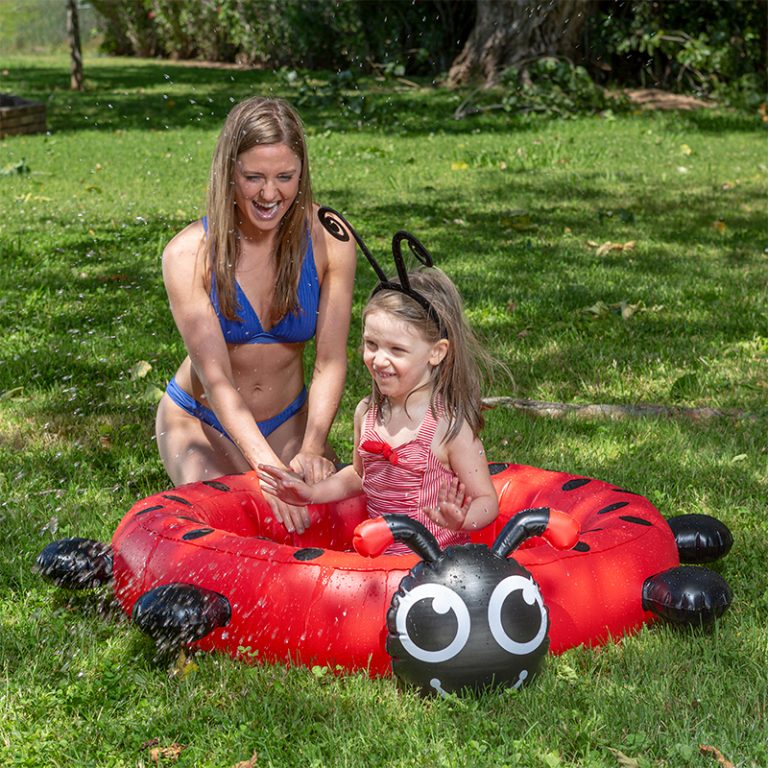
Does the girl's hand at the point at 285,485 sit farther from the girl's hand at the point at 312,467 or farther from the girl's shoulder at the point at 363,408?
the girl's shoulder at the point at 363,408

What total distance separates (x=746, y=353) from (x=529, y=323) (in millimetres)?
1056

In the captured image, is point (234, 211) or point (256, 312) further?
point (256, 312)

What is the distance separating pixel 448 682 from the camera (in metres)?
2.76

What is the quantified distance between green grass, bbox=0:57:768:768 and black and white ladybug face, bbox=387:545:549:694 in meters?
0.08

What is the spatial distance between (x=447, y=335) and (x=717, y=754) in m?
1.29

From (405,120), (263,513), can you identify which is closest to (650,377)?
(263,513)

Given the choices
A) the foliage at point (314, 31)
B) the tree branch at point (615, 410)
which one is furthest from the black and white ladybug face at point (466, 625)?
the foliage at point (314, 31)

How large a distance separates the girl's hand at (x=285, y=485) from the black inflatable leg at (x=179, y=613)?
0.50 m

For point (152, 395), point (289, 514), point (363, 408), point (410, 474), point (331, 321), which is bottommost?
point (152, 395)

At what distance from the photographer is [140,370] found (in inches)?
203

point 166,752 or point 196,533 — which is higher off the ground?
point 196,533

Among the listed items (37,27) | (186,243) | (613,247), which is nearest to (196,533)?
(186,243)

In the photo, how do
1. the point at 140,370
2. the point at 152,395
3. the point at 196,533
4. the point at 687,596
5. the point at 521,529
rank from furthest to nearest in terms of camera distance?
the point at 140,370 → the point at 152,395 → the point at 196,533 → the point at 687,596 → the point at 521,529

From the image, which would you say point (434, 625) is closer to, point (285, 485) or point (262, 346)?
point (285, 485)
